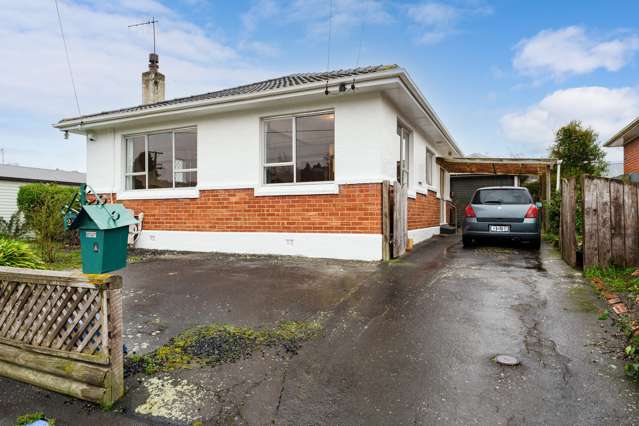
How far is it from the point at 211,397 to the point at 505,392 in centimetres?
199

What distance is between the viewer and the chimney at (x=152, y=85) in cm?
1434

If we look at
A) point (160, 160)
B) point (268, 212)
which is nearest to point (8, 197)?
point (160, 160)

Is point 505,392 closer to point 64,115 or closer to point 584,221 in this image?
point 584,221

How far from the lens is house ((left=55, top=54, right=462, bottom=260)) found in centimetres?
759

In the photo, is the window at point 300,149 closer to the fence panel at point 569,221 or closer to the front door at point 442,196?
the fence panel at point 569,221

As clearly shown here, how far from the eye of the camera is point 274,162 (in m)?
8.70

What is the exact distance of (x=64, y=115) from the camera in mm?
10859

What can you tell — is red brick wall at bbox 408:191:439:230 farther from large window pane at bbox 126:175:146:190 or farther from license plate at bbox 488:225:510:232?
large window pane at bbox 126:175:146:190

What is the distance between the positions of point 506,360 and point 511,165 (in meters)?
13.1

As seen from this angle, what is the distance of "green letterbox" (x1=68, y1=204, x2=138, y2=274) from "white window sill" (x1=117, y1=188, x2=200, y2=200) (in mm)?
6011

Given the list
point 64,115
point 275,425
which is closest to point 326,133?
point 275,425

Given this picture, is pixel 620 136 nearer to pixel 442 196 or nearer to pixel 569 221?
pixel 442 196

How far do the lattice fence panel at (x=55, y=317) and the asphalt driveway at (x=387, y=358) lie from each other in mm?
370

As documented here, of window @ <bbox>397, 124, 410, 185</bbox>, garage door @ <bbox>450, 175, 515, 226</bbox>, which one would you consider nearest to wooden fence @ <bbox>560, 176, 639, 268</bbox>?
window @ <bbox>397, 124, 410, 185</bbox>
